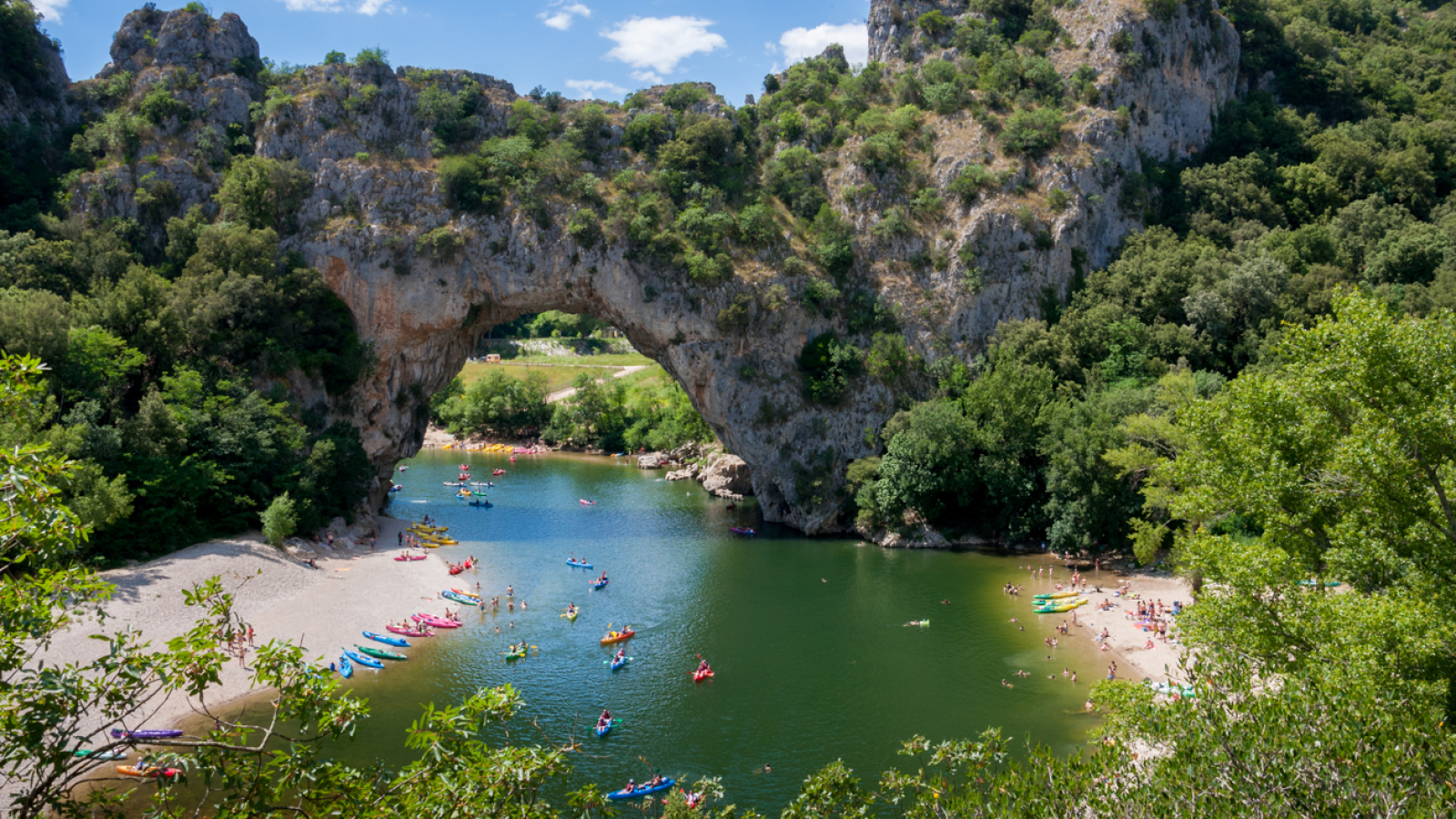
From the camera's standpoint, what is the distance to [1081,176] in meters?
54.8

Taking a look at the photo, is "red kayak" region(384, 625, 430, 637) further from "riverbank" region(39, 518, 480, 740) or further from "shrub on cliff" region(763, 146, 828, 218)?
"shrub on cliff" region(763, 146, 828, 218)

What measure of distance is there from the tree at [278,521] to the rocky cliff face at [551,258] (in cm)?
1031

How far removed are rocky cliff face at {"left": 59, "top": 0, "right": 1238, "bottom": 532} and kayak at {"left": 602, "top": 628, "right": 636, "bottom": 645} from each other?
2027cm

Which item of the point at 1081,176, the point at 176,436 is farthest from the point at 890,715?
the point at 1081,176

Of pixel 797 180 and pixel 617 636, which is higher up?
pixel 797 180

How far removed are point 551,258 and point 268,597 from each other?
26.0m

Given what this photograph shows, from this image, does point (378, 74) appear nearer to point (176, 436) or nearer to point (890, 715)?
point (176, 436)

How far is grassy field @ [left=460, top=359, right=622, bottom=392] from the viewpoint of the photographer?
97000 millimetres

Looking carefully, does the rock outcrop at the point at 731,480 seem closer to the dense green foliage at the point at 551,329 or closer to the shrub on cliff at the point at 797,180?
Answer: the shrub on cliff at the point at 797,180

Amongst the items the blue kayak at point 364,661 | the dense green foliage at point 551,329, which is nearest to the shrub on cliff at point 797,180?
the blue kayak at point 364,661

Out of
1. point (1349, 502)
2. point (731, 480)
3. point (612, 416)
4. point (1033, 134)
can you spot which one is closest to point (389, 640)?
point (1349, 502)

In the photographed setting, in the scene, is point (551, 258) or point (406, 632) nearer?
point (406, 632)

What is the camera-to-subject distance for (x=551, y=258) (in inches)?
2036

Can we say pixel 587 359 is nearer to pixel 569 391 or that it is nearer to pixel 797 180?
pixel 569 391
